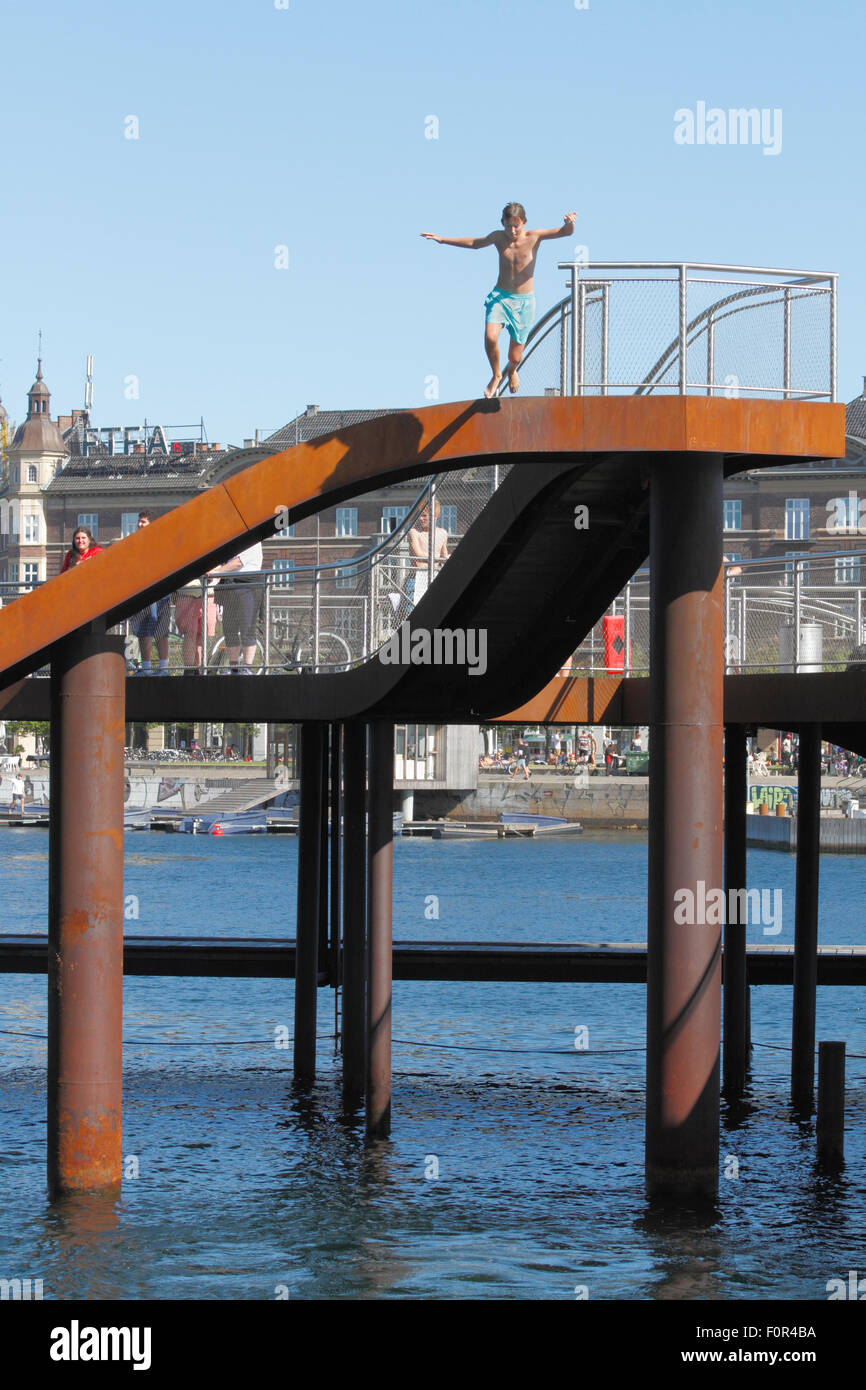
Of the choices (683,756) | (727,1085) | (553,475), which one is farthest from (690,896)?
(727,1085)

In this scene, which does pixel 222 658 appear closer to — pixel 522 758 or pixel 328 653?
pixel 328 653

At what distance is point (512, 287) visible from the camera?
14.8 meters

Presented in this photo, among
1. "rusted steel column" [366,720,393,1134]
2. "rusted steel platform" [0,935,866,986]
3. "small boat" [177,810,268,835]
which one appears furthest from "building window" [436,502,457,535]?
"small boat" [177,810,268,835]

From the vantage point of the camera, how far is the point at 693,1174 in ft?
45.9

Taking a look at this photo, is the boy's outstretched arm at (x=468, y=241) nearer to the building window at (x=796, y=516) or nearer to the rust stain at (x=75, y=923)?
the rust stain at (x=75, y=923)

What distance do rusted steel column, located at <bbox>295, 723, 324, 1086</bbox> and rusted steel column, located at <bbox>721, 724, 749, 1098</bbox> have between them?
534 centimetres

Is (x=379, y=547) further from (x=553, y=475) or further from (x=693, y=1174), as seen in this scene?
(x=693, y=1174)

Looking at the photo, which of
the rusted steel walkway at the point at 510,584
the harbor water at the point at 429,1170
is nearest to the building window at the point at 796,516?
the harbor water at the point at 429,1170

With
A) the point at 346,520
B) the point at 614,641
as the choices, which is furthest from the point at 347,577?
the point at 346,520

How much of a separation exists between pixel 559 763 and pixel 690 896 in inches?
3811

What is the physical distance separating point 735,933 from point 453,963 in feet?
13.5

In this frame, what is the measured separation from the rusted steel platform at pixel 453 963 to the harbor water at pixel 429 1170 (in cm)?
167

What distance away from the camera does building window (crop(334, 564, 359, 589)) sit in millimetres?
19250

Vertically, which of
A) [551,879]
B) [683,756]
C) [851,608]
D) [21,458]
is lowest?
[551,879]
